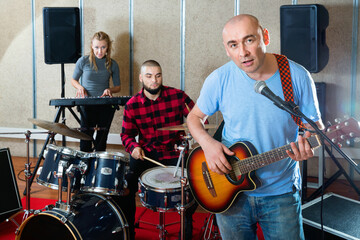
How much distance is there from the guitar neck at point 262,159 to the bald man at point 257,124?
0.12 feet

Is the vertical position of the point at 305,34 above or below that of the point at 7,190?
above

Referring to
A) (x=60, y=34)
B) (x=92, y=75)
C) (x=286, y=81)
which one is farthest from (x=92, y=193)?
(x=60, y=34)

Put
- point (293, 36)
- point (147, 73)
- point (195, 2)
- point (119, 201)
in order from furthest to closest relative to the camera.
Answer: point (195, 2) → point (293, 36) → point (147, 73) → point (119, 201)

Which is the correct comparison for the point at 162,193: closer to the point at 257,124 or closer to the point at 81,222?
the point at 81,222

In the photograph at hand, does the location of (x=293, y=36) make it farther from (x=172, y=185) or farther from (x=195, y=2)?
(x=172, y=185)

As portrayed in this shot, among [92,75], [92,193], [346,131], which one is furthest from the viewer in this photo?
[92,75]

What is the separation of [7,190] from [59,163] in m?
0.98

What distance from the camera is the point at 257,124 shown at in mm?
1574

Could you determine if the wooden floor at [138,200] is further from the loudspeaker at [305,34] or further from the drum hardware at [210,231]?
the loudspeaker at [305,34]

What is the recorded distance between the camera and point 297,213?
1567mm

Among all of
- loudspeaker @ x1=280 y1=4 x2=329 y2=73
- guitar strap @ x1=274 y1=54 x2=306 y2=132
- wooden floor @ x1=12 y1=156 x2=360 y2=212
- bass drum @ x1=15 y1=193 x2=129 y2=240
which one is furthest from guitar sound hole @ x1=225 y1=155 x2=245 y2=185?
loudspeaker @ x1=280 y1=4 x2=329 y2=73

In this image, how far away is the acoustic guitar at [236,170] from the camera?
1.38 m

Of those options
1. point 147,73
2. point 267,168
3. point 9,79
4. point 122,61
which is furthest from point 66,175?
point 9,79

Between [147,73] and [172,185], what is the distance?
1.18 meters
